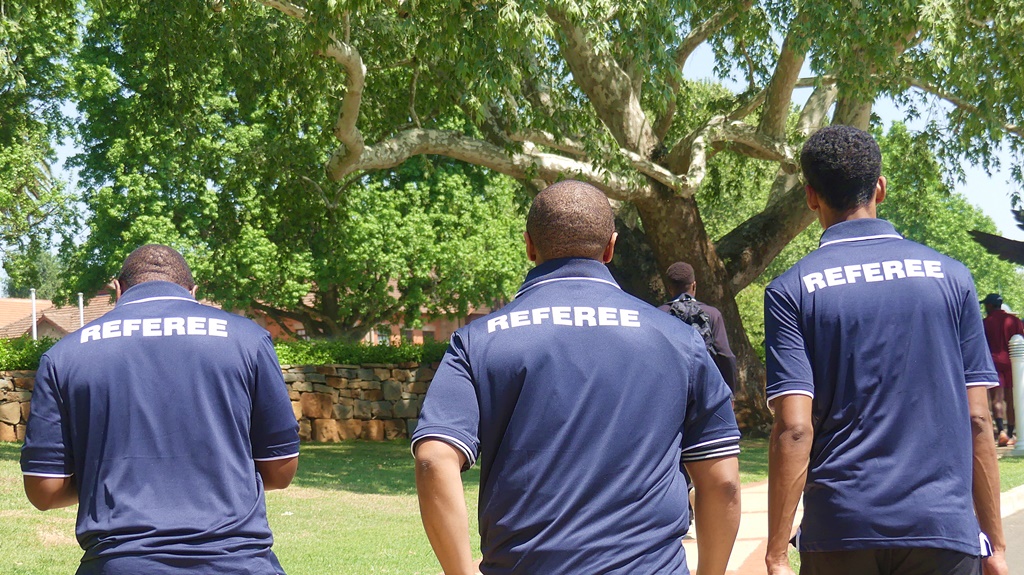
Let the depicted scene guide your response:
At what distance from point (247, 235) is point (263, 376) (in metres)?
26.8

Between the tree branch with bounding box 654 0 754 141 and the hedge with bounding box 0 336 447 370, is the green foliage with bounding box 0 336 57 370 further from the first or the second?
the tree branch with bounding box 654 0 754 141

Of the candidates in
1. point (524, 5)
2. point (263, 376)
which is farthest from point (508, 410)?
point (524, 5)

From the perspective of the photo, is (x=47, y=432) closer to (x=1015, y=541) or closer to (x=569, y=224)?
(x=569, y=224)

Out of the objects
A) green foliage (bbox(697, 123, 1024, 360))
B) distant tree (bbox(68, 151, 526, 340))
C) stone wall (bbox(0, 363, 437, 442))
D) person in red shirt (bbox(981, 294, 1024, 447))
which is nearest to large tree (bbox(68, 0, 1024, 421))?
green foliage (bbox(697, 123, 1024, 360))

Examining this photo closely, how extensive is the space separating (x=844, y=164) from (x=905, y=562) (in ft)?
3.81

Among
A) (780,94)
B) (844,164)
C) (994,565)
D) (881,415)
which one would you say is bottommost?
(994,565)

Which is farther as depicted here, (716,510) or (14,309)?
(14,309)

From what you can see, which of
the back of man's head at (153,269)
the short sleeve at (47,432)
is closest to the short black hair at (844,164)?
the back of man's head at (153,269)

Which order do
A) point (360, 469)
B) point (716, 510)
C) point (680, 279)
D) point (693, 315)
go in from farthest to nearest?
point (360, 469) → point (680, 279) → point (693, 315) → point (716, 510)

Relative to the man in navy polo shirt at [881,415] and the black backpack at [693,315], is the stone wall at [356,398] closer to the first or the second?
the black backpack at [693,315]

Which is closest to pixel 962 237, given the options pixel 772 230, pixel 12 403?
pixel 772 230

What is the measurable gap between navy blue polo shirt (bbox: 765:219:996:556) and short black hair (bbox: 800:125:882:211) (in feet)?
0.53

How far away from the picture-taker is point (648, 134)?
15.7m

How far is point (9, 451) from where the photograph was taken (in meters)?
15.0
